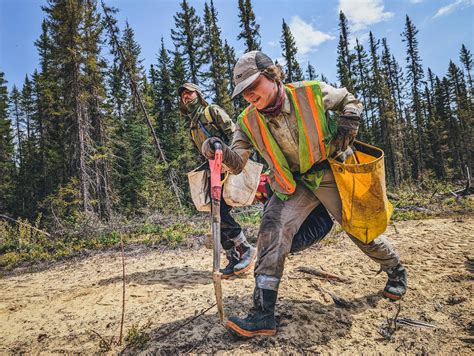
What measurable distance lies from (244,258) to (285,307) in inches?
53.6

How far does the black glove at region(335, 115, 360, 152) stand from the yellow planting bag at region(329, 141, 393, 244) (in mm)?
192

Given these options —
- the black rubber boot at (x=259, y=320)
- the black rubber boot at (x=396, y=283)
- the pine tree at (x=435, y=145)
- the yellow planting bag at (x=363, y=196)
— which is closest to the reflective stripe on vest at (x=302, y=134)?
the yellow planting bag at (x=363, y=196)

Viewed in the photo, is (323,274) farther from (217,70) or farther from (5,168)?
(5,168)

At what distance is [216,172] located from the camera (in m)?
2.31

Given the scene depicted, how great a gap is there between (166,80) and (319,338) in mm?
32575

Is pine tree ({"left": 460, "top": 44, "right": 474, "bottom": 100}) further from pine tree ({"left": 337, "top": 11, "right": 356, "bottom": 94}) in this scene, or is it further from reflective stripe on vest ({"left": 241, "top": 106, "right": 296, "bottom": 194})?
reflective stripe on vest ({"left": 241, "top": 106, "right": 296, "bottom": 194})

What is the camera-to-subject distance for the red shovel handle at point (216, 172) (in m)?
2.19

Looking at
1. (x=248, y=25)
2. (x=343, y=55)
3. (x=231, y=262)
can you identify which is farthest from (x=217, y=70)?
(x=231, y=262)

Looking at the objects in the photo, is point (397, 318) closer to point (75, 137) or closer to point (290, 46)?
point (75, 137)

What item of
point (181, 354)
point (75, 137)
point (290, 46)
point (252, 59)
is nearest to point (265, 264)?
point (181, 354)

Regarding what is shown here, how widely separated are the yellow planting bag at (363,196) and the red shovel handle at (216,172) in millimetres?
924

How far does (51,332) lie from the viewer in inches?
107

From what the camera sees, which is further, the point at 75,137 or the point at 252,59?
the point at 75,137

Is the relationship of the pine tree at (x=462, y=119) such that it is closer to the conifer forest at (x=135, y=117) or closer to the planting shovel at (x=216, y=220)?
the conifer forest at (x=135, y=117)
